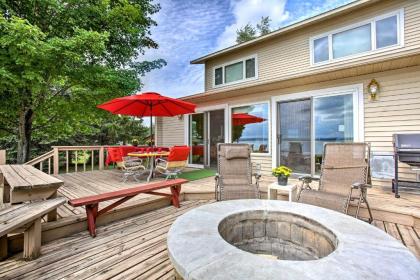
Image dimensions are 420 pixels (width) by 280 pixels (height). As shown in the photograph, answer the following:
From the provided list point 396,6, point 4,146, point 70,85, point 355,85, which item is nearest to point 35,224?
point 355,85

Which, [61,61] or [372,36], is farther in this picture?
[61,61]

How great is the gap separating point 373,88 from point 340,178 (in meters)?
2.48

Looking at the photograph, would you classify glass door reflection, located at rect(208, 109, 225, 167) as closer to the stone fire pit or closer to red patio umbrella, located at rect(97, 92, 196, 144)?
red patio umbrella, located at rect(97, 92, 196, 144)

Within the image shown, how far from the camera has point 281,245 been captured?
88.7 inches

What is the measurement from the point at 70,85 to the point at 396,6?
9989mm

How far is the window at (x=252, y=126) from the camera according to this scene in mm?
6184

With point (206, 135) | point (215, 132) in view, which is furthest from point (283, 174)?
point (206, 135)

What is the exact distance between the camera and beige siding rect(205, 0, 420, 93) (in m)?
5.21

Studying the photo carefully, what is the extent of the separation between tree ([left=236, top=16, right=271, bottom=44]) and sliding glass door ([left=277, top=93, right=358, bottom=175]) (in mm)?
14228

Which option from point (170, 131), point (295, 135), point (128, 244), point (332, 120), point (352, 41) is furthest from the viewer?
point (170, 131)

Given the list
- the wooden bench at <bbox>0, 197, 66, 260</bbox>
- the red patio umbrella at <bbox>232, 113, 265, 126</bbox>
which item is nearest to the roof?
the red patio umbrella at <bbox>232, 113, 265, 126</bbox>

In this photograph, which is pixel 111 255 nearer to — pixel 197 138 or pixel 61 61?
pixel 197 138

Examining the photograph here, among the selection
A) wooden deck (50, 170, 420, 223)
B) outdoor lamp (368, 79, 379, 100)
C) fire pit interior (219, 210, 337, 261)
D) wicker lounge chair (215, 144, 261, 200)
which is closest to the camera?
fire pit interior (219, 210, 337, 261)

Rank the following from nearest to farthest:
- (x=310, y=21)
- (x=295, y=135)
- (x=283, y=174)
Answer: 1. (x=283, y=174)
2. (x=295, y=135)
3. (x=310, y=21)
